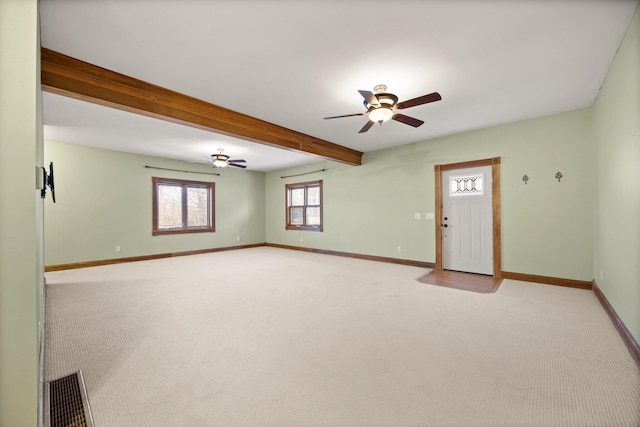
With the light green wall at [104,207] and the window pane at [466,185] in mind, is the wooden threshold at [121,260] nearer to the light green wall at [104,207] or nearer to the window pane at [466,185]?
the light green wall at [104,207]

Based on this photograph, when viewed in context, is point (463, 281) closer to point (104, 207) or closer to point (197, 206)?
point (197, 206)

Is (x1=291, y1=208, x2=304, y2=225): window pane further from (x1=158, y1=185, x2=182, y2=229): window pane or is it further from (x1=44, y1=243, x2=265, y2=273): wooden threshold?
(x1=158, y1=185, x2=182, y2=229): window pane

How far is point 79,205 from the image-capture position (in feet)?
19.4

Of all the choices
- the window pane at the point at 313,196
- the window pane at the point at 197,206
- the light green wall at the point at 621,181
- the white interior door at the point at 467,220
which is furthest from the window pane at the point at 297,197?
the light green wall at the point at 621,181

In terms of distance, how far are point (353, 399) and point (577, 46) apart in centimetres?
352

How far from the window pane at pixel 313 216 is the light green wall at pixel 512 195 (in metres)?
1.21

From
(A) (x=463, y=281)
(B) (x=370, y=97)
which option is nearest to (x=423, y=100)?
(B) (x=370, y=97)

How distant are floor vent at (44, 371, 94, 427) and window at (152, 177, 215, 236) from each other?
18.7ft

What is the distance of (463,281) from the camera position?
4.59 meters

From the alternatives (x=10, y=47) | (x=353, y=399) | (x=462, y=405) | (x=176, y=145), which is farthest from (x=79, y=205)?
(x=462, y=405)

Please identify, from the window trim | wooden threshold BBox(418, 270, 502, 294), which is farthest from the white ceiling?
the window trim

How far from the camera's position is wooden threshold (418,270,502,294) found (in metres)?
4.19

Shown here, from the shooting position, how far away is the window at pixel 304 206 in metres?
8.07

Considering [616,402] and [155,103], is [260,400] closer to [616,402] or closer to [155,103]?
[616,402]
